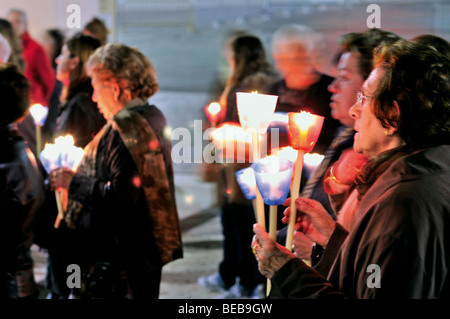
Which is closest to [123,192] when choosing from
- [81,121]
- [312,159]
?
[81,121]

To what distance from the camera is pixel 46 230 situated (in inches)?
130

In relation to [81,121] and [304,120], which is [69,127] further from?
[304,120]

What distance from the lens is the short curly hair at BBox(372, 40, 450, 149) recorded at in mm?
1598

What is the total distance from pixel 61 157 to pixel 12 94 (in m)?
0.42

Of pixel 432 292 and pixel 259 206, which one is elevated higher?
pixel 259 206

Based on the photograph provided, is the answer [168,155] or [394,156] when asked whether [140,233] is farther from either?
[394,156]

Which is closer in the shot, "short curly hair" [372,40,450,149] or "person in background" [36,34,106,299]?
"short curly hair" [372,40,450,149]

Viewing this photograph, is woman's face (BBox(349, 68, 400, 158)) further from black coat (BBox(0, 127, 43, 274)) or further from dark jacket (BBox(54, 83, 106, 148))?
dark jacket (BBox(54, 83, 106, 148))

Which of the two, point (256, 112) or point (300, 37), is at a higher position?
point (300, 37)

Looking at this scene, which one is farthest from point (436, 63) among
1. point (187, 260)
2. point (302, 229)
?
point (187, 260)

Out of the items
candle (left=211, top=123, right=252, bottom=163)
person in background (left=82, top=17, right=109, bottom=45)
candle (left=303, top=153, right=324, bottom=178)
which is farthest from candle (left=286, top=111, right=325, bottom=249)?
person in background (left=82, top=17, right=109, bottom=45)

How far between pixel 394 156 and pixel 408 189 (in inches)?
6.2

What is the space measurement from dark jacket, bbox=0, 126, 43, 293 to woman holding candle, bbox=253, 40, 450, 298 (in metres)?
1.33

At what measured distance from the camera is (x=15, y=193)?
262 cm
